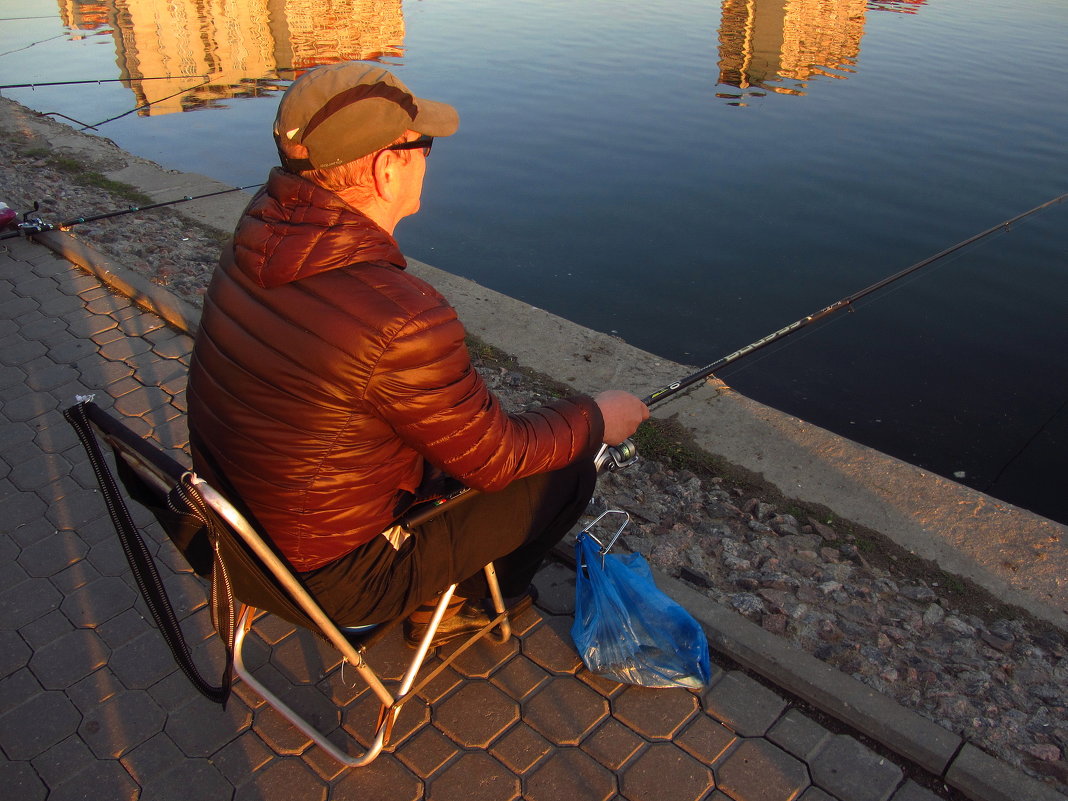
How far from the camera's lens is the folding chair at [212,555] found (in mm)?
1694

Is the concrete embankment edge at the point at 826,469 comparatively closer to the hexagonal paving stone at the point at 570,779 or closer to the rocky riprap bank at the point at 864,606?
the rocky riprap bank at the point at 864,606

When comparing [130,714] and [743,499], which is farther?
[743,499]

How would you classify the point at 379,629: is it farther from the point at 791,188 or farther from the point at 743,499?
the point at 791,188

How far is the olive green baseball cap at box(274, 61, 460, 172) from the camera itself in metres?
1.76

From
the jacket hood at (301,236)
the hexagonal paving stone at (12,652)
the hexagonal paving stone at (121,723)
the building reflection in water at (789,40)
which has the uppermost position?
the jacket hood at (301,236)

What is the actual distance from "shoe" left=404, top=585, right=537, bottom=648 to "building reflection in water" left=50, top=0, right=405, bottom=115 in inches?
461

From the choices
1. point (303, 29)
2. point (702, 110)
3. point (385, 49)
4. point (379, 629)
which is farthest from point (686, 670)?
point (303, 29)

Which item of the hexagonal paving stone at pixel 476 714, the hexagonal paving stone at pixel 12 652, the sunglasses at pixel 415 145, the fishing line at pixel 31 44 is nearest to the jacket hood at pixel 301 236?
the sunglasses at pixel 415 145

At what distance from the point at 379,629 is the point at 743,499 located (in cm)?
204

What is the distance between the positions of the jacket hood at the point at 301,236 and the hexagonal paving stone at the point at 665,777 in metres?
1.55

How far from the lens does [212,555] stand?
6.32 feet

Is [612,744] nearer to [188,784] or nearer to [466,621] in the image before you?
[466,621]

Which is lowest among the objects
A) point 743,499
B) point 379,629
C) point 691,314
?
point 691,314

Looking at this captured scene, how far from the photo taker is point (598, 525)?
3.36 m
